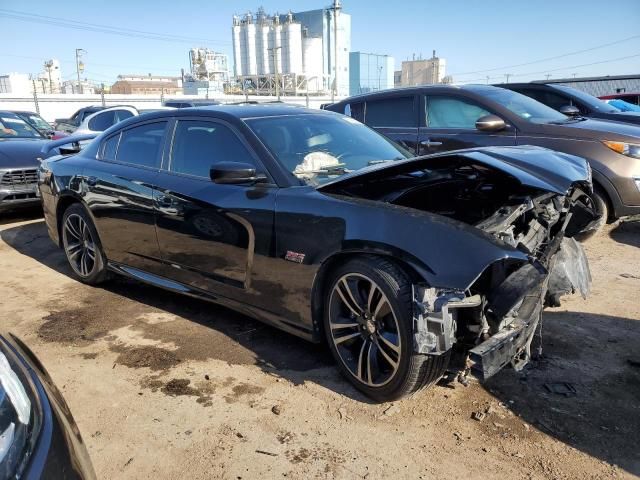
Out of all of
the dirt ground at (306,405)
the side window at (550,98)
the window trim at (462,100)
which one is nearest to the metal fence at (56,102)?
the side window at (550,98)

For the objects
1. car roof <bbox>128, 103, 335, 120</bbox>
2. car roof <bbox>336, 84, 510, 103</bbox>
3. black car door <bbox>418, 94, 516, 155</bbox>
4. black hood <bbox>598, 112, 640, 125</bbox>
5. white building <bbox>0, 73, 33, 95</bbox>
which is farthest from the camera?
white building <bbox>0, 73, 33, 95</bbox>

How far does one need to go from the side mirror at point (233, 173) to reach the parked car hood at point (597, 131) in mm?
4151

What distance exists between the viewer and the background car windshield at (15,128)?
8770 mm

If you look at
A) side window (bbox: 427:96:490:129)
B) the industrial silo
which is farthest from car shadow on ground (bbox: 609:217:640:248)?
the industrial silo

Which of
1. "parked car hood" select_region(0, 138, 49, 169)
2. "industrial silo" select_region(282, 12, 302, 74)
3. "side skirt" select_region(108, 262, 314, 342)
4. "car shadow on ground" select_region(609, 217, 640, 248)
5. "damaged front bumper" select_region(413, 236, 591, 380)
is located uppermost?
"industrial silo" select_region(282, 12, 302, 74)

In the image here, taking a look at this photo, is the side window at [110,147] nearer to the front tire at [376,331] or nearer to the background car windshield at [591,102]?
the front tire at [376,331]

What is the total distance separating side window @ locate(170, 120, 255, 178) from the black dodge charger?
1cm

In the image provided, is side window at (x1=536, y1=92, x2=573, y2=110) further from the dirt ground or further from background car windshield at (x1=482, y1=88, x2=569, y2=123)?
the dirt ground

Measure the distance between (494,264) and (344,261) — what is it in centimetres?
79

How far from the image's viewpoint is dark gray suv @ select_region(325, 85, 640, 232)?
5562 millimetres

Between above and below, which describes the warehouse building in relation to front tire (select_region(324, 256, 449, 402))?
above

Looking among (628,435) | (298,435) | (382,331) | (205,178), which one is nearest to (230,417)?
(298,435)

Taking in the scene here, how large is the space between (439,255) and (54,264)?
4.79 meters

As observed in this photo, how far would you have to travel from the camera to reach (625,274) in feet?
15.3
